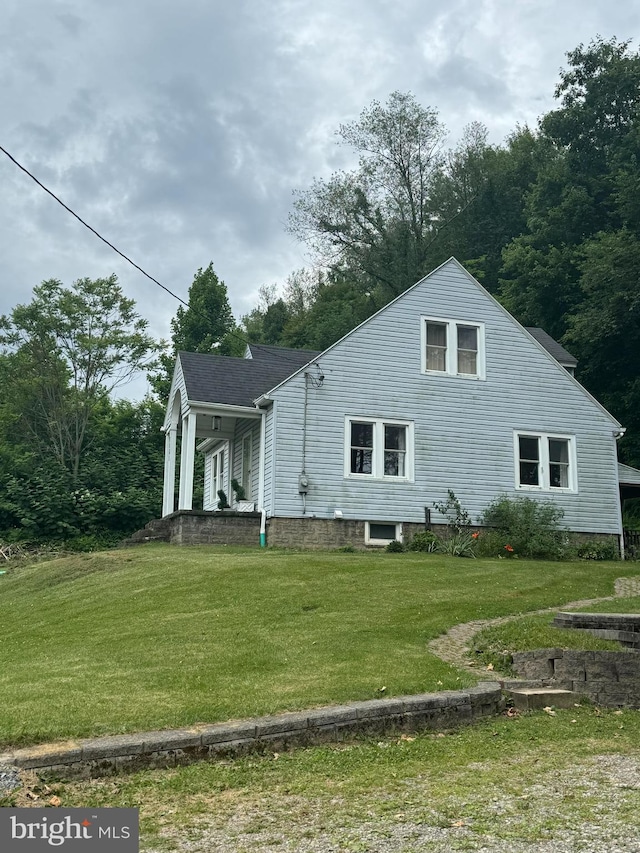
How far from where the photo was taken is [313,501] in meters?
20.3

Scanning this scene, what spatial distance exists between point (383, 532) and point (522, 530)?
3341mm

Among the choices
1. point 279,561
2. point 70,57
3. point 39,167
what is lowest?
point 279,561

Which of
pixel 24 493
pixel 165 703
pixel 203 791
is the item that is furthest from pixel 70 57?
pixel 24 493

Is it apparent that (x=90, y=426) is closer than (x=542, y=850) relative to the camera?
No

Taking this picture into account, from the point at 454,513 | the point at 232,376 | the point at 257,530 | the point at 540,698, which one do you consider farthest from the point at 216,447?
the point at 540,698

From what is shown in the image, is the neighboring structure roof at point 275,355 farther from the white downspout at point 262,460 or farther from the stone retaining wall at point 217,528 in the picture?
the stone retaining wall at point 217,528

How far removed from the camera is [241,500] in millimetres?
22797

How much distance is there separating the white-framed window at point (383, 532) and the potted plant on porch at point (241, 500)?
3.03 metres

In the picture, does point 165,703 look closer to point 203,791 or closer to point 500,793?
point 203,791

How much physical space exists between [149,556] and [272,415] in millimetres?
4872

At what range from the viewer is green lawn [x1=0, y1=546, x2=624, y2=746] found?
7.37m

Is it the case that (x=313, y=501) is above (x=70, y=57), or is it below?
below

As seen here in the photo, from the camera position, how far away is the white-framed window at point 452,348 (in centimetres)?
2220

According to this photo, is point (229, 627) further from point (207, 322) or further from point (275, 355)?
point (207, 322)
